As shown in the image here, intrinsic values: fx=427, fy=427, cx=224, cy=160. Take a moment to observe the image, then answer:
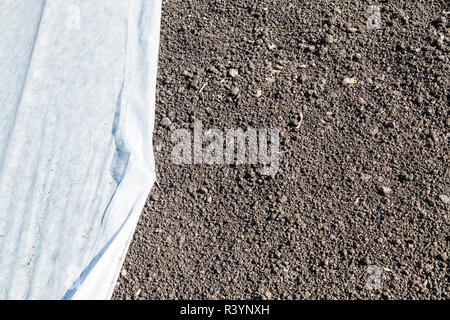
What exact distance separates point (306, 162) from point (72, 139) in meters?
0.96

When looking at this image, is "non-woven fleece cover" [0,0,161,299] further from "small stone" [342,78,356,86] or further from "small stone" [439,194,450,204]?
"small stone" [439,194,450,204]

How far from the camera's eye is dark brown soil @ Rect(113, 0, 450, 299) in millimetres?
1704

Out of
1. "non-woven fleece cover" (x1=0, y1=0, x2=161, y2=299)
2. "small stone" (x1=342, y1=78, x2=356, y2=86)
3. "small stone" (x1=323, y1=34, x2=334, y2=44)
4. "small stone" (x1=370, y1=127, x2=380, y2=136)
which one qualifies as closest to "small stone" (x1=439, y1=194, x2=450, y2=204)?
"small stone" (x1=370, y1=127, x2=380, y2=136)

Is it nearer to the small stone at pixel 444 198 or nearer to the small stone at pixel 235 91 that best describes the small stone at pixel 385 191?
the small stone at pixel 444 198

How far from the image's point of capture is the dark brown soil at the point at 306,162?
67.1 inches

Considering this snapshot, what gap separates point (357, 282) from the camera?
1668 millimetres

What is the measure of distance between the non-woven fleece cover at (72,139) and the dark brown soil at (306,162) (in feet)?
1.03

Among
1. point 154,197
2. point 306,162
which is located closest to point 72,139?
point 154,197

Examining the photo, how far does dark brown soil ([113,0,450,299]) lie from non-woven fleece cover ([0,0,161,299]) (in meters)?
0.31

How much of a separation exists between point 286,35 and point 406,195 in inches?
36.7

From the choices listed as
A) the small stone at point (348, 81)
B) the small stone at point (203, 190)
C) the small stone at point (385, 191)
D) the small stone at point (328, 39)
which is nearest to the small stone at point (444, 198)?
the small stone at point (385, 191)
